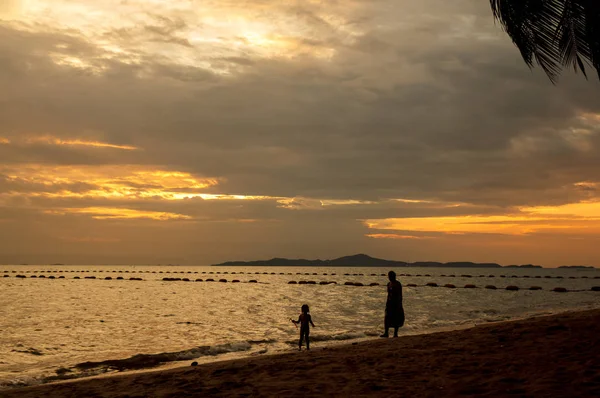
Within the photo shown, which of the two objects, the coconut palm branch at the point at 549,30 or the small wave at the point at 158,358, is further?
the small wave at the point at 158,358

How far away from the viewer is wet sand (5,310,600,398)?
10.4 meters

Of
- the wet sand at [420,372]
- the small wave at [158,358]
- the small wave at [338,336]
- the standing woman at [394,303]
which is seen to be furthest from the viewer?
the small wave at [338,336]

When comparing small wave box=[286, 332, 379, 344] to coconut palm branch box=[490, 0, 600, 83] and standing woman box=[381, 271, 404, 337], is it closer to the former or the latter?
standing woman box=[381, 271, 404, 337]

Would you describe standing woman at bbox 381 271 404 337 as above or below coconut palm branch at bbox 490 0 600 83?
below

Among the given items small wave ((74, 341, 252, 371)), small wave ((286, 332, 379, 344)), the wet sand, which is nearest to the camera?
the wet sand

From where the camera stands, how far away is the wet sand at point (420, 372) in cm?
1042

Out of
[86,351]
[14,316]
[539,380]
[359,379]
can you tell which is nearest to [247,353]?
[86,351]

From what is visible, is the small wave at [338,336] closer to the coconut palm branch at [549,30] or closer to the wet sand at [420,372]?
the wet sand at [420,372]

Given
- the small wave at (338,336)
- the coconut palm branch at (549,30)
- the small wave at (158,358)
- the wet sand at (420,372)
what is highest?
the coconut palm branch at (549,30)

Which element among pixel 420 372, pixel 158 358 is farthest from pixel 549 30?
pixel 158 358

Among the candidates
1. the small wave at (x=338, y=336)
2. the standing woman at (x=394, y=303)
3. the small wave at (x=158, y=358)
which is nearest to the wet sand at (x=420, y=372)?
the standing woman at (x=394, y=303)

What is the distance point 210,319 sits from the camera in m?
41.4

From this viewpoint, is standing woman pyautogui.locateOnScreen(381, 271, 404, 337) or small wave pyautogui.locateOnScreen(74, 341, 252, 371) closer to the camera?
standing woman pyautogui.locateOnScreen(381, 271, 404, 337)

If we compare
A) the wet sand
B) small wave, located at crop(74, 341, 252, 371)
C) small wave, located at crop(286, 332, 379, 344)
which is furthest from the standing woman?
small wave, located at crop(74, 341, 252, 371)
